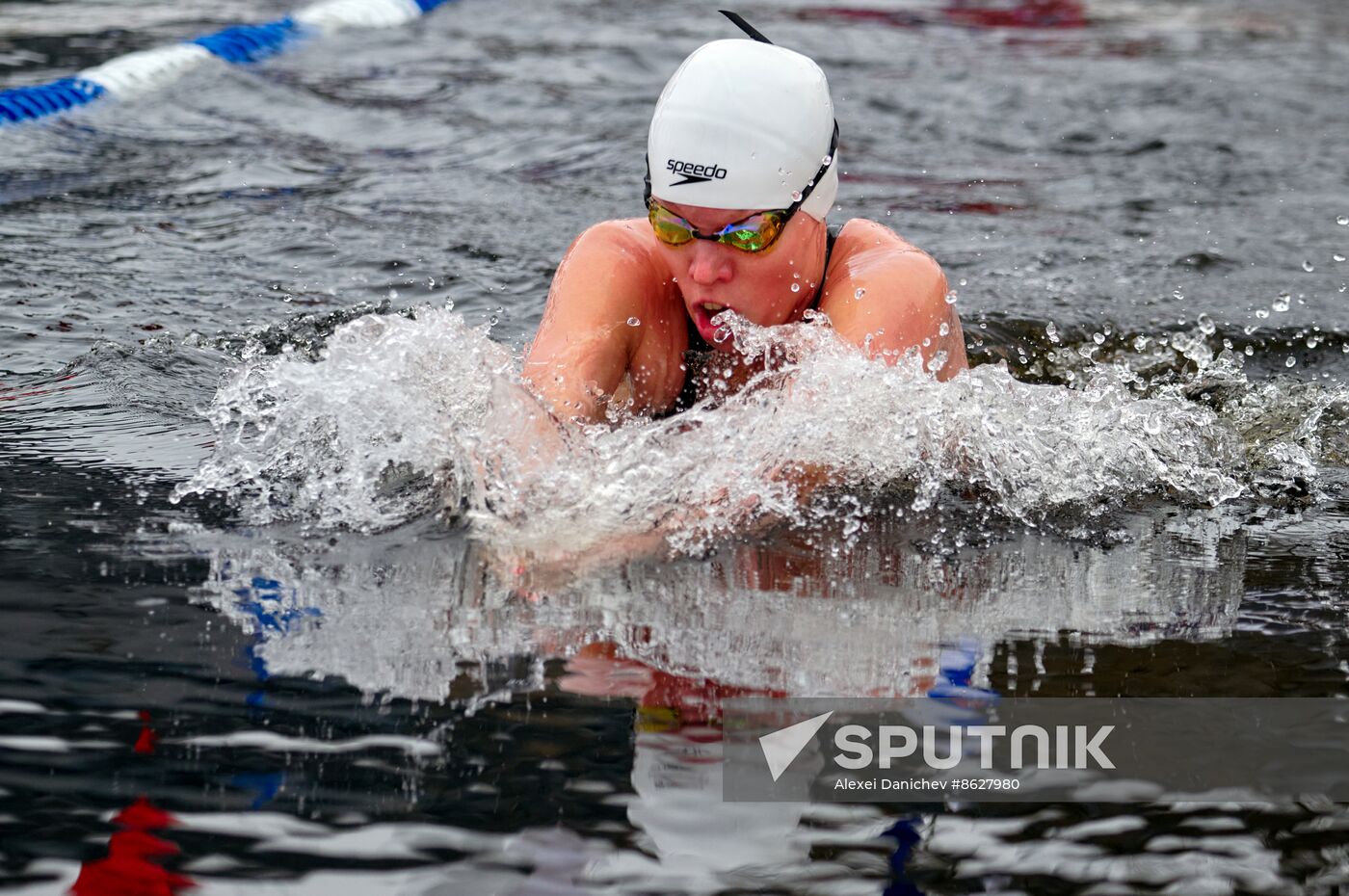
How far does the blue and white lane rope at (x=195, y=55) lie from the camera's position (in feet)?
26.2

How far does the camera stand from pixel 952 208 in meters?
6.98

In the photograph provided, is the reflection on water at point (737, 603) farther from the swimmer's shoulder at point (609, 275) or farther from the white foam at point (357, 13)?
the white foam at point (357, 13)

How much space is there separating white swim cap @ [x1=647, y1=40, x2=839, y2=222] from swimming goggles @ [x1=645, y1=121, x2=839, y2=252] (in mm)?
23

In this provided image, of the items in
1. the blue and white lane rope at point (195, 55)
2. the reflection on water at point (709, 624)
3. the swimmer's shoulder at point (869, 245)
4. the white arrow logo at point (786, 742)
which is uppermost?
the blue and white lane rope at point (195, 55)

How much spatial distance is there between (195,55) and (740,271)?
7278 mm

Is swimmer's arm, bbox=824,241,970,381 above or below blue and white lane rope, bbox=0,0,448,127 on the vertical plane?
below

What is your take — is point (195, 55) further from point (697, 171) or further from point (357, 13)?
point (697, 171)

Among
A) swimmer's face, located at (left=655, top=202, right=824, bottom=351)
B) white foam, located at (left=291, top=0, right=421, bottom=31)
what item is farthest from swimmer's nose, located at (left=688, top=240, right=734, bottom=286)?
white foam, located at (left=291, top=0, right=421, bottom=31)

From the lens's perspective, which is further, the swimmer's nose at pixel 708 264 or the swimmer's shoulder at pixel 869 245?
the swimmer's shoulder at pixel 869 245

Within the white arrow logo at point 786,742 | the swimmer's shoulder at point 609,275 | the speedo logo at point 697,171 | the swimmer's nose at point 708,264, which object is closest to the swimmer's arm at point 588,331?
the swimmer's shoulder at point 609,275

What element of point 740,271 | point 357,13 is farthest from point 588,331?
point 357,13

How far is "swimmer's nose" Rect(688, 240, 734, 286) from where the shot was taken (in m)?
3.24

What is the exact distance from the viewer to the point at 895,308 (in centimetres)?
339

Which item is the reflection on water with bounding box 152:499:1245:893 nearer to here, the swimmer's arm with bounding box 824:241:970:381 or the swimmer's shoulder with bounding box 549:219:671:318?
the swimmer's arm with bounding box 824:241:970:381
